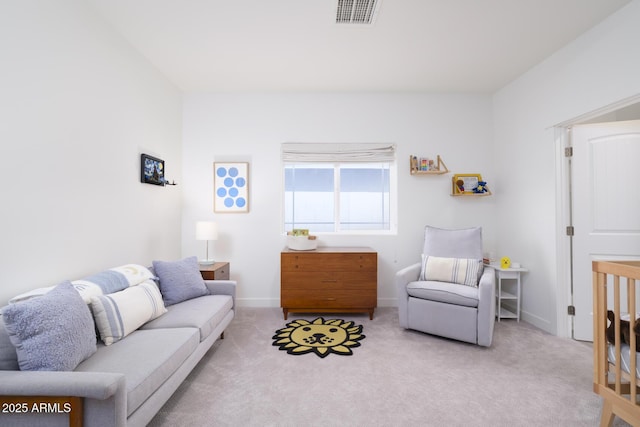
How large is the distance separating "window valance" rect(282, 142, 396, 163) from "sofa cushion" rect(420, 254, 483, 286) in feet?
4.83

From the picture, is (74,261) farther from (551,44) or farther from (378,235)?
(551,44)

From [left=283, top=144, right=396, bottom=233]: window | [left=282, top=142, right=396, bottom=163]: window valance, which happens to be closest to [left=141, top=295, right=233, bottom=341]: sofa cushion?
[left=283, top=144, right=396, bottom=233]: window

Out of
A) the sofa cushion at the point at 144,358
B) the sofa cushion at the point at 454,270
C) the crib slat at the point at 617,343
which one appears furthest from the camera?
the sofa cushion at the point at 454,270

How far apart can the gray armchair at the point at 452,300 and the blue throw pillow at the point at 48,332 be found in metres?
2.51

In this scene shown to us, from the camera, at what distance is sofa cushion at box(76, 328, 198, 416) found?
1384 mm

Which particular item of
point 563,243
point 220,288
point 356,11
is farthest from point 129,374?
point 563,243

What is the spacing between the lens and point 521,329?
3.02 metres

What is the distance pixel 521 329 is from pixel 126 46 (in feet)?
15.3

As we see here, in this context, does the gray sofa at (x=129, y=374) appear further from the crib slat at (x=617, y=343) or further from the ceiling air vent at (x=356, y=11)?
the ceiling air vent at (x=356, y=11)

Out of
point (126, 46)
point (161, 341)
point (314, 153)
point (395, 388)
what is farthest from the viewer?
point (314, 153)

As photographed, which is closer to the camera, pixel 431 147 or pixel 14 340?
pixel 14 340

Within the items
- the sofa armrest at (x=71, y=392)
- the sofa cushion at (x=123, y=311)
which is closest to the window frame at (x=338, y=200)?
the sofa cushion at (x=123, y=311)

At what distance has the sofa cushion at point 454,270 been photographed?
2.96 metres

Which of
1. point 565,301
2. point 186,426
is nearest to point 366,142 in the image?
point 565,301
